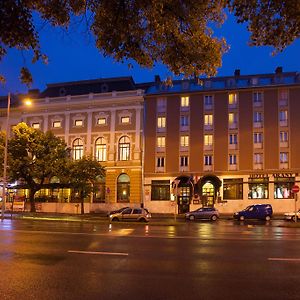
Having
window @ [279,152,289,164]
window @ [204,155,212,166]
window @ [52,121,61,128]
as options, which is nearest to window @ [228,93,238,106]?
window @ [204,155,212,166]

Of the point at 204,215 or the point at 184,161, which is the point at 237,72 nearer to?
the point at 184,161

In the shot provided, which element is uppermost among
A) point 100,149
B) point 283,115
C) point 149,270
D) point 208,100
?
point 208,100

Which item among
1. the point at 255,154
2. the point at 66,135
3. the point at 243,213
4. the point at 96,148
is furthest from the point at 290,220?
the point at 66,135

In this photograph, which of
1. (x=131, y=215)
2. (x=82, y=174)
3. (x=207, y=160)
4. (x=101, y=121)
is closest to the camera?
(x=131, y=215)

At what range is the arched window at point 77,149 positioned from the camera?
57.7 meters

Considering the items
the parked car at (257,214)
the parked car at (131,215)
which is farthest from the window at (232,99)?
the parked car at (131,215)

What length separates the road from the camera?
7977mm

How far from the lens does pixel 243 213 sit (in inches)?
1602

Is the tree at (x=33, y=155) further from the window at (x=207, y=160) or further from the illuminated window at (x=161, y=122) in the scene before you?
the window at (x=207, y=160)

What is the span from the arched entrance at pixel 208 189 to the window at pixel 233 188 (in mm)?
1025

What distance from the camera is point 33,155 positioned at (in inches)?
1895

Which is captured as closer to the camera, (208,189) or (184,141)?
(208,189)

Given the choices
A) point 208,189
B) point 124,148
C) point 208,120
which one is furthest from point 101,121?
point 208,189

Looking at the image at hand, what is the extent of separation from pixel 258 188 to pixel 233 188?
2808 mm
